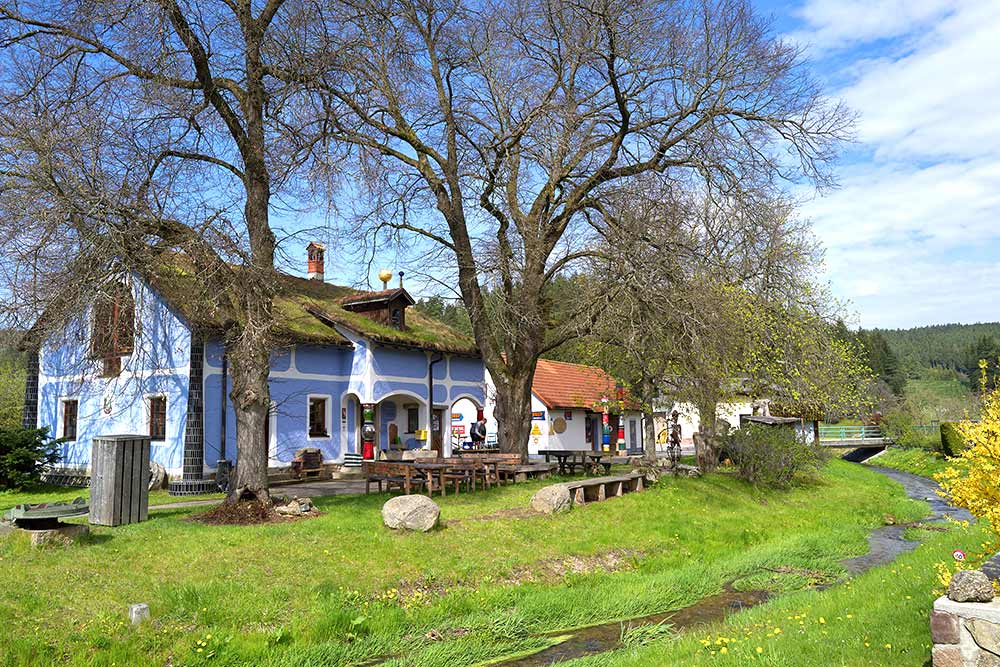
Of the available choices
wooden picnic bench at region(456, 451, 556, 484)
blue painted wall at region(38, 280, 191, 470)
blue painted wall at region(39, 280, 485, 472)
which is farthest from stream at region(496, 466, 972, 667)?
blue painted wall at region(38, 280, 191, 470)

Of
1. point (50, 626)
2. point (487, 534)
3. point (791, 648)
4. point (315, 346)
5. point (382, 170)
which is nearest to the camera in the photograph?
point (791, 648)

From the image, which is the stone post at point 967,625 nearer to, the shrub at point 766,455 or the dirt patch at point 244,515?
the dirt patch at point 244,515

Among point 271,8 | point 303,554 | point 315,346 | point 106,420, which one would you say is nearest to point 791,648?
point 303,554

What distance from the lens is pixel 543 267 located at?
1842cm

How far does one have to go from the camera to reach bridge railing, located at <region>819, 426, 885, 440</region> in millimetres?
51781

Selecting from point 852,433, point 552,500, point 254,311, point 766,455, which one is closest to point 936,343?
point 852,433

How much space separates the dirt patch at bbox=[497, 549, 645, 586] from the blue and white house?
6.31 m

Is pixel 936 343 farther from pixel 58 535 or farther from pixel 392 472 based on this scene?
pixel 58 535

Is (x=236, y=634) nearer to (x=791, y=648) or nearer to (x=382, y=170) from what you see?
(x=791, y=648)

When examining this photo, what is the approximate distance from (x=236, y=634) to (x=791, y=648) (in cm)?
536

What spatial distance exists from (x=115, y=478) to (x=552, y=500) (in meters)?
7.35

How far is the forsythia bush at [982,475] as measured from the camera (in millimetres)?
6492

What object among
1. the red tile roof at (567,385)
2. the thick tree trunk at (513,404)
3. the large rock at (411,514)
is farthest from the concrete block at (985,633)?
the red tile roof at (567,385)

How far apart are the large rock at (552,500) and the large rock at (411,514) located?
286 cm
